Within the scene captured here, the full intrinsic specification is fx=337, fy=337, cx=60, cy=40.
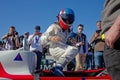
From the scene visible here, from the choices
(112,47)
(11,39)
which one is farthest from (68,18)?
(112,47)

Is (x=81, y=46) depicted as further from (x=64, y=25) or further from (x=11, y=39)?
(x=64, y=25)

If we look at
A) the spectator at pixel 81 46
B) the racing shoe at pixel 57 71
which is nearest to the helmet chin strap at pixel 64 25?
the racing shoe at pixel 57 71

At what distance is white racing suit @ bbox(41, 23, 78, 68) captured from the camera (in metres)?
5.24

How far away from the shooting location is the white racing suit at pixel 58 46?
5241 mm

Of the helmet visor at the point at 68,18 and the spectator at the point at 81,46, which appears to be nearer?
the helmet visor at the point at 68,18

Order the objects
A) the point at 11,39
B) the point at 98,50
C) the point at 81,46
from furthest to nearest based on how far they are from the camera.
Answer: the point at 81,46 → the point at 11,39 → the point at 98,50

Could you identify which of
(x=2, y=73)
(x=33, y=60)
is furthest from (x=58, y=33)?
(x=2, y=73)

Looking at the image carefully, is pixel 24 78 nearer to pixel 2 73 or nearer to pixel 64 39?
pixel 2 73

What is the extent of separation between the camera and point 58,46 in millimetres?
5402

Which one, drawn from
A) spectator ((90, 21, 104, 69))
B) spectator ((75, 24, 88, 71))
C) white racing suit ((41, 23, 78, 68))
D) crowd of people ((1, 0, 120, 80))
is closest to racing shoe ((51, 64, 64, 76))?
crowd of people ((1, 0, 120, 80))

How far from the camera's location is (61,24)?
5.61 meters

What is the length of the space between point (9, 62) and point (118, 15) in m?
2.81

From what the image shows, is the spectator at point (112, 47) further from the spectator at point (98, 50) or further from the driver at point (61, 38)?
the spectator at point (98, 50)

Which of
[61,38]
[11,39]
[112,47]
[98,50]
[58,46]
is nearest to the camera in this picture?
[112,47]
